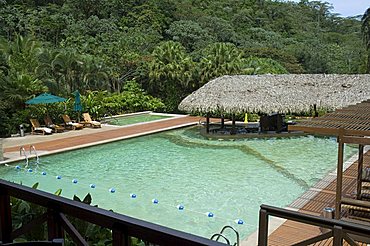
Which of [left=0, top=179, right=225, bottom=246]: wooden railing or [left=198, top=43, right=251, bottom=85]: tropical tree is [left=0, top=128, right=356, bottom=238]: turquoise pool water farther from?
[left=198, top=43, right=251, bottom=85]: tropical tree

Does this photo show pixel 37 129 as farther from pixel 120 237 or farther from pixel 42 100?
pixel 120 237

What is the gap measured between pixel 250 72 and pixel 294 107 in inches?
312

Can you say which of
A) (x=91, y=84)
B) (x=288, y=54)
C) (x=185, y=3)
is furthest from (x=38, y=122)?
(x=185, y=3)

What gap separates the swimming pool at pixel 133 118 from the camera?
831 inches

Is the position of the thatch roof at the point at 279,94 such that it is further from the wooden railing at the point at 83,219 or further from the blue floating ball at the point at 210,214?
the wooden railing at the point at 83,219

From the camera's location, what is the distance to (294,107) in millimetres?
17406

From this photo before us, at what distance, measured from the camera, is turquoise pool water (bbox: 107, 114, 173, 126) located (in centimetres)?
2105

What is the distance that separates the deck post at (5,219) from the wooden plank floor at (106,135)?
466 inches

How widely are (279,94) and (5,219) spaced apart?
16648 millimetres

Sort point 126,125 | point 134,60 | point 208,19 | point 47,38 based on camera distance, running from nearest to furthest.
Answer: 1. point 126,125
2. point 134,60
3. point 47,38
4. point 208,19

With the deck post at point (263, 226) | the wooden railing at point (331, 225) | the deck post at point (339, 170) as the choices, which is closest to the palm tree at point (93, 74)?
the deck post at point (339, 170)

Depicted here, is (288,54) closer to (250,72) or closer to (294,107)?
(250,72)

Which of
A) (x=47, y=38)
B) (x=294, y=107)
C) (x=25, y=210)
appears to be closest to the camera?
(x=25, y=210)

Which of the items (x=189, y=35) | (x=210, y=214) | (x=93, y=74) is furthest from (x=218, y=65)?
(x=210, y=214)
